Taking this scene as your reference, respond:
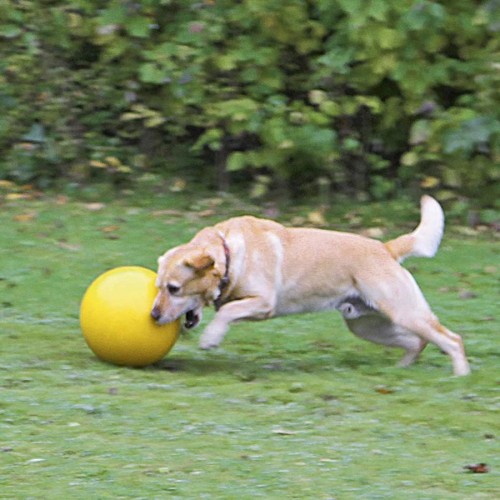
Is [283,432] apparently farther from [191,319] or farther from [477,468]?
[191,319]

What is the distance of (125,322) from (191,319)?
19.2 inches

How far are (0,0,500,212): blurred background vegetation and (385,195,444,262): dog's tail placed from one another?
4447mm

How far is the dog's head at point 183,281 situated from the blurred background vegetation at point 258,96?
17.9 feet

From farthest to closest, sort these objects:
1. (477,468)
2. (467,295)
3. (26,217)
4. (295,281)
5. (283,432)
→ 1. (26,217)
2. (467,295)
3. (295,281)
4. (283,432)
5. (477,468)

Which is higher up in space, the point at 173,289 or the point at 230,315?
the point at 173,289

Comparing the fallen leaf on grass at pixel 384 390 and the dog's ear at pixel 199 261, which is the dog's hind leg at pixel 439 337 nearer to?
the fallen leaf on grass at pixel 384 390

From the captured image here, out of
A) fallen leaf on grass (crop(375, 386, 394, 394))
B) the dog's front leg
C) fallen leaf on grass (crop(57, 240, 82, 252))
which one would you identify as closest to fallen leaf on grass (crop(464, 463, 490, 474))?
fallen leaf on grass (crop(375, 386, 394, 394))

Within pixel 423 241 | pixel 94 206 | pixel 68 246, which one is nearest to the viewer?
pixel 423 241

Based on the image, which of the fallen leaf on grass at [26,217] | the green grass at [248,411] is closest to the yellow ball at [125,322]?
the green grass at [248,411]

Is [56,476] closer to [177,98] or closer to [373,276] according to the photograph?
[373,276]

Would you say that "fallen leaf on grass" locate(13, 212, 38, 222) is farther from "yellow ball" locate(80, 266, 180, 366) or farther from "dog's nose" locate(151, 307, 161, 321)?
"dog's nose" locate(151, 307, 161, 321)

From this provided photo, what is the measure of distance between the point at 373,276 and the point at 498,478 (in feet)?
8.19

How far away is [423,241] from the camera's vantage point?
8117 mm

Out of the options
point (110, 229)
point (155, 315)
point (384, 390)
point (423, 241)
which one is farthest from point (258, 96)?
point (384, 390)
